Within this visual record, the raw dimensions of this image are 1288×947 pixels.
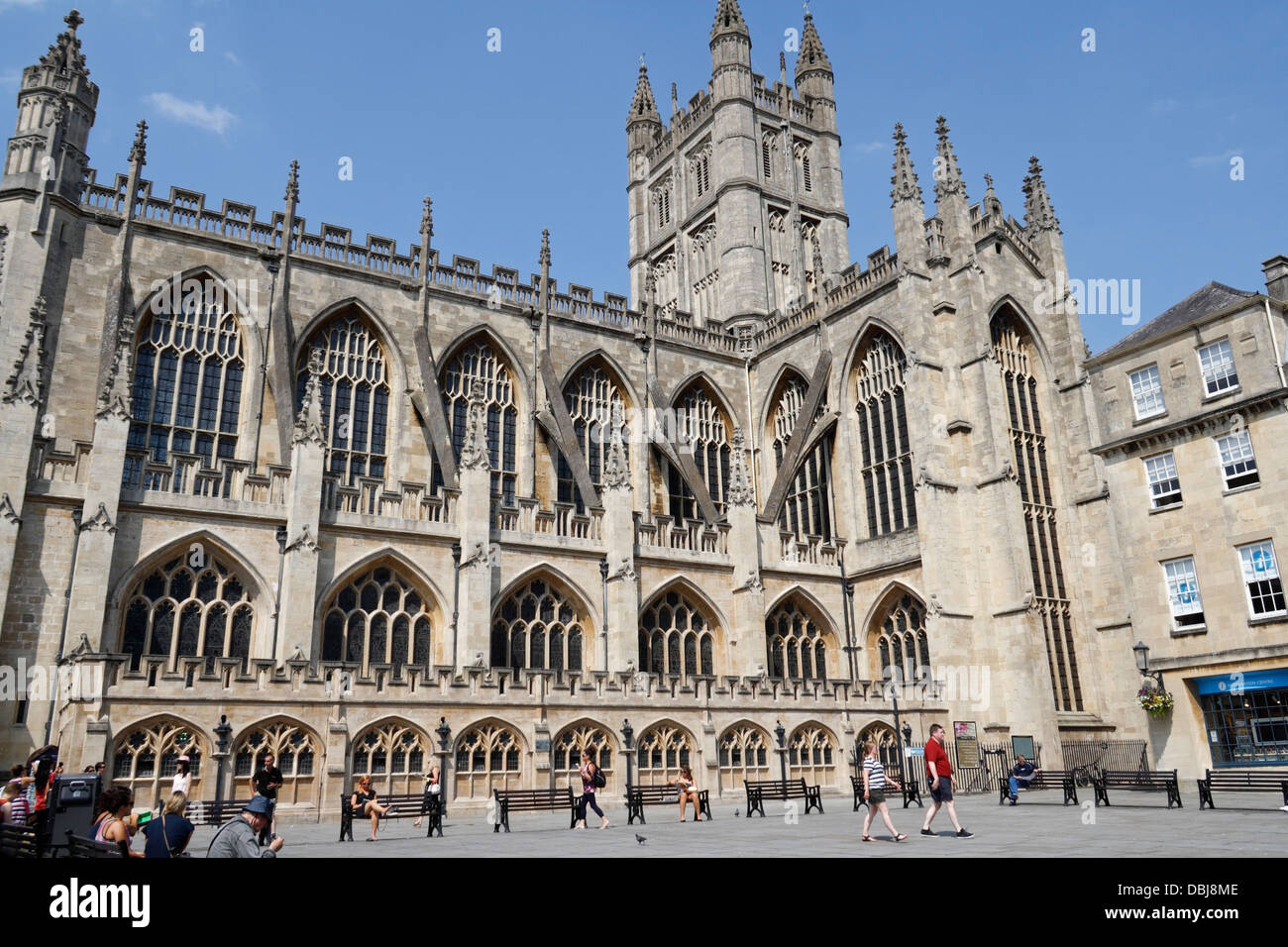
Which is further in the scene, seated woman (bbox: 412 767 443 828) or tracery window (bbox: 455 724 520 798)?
tracery window (bbox: 455 724 520 798)

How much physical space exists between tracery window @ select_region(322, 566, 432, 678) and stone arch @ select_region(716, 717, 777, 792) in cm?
787

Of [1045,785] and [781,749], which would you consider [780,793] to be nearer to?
[781,749]

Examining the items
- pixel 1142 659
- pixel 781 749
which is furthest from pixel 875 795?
pixel 1142 659

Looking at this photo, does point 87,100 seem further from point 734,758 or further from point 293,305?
point 734,758

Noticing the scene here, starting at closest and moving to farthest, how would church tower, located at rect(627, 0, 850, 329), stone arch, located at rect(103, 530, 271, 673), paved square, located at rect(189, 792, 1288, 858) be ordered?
paved square, located at rect(189, 792, 1288, 858), stone arch, located at rect(103, 530, 271, 673), church tower, located at rect(627, 0, 850, 329)

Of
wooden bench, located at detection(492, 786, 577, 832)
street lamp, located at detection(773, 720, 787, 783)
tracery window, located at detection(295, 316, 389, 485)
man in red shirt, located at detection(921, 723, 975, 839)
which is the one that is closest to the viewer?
man in red shirt, located at detection(921, 723, 975, 839)

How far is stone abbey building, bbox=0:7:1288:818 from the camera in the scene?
20859mm

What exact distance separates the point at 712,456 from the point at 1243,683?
19.1 metres

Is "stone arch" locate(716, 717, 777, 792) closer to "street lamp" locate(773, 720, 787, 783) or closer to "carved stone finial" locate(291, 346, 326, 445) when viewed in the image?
"street lamp" locate(773, 720, 787, 783)

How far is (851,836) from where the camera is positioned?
13633mm

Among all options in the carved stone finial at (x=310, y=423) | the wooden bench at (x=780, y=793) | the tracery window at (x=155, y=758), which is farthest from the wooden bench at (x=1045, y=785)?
the carved stone finial at (x=310, y=423)

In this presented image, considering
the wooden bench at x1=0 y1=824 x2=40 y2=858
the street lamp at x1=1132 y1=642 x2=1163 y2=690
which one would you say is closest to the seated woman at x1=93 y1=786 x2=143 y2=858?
the wooden bench at x1=0 y1=824 x2=40 y2=858

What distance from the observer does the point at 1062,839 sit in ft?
38.7
